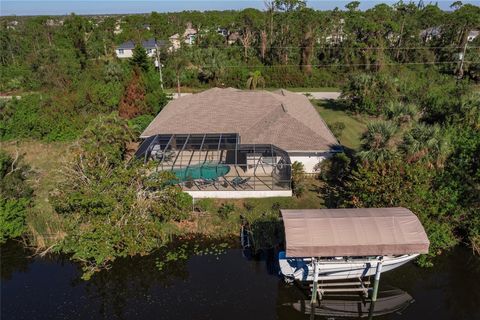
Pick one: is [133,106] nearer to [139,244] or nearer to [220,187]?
[220,187]

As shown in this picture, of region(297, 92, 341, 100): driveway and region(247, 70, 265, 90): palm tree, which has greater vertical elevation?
region(247, 70, 265, 90): palm tree

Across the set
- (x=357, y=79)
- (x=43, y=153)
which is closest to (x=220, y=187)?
(x=43, y=153)

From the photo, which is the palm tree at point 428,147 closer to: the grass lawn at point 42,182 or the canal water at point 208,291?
the canal water at point 208,291

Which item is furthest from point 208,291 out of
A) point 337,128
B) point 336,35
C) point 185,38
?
point 185,38

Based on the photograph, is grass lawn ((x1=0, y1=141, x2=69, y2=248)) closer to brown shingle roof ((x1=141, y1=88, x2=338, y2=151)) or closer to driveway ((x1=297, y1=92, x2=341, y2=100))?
brown shingle roof ((x1=141, y1=88, x2=338, y2=151))

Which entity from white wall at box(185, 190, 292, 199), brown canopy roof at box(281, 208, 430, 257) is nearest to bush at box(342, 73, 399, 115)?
white wall at box(185, 190, 292, 199)

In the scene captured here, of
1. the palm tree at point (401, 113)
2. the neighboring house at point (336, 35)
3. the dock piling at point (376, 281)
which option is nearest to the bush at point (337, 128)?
the palm tree at point (401, 113)

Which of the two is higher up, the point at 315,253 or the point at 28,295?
the point at 315,253
